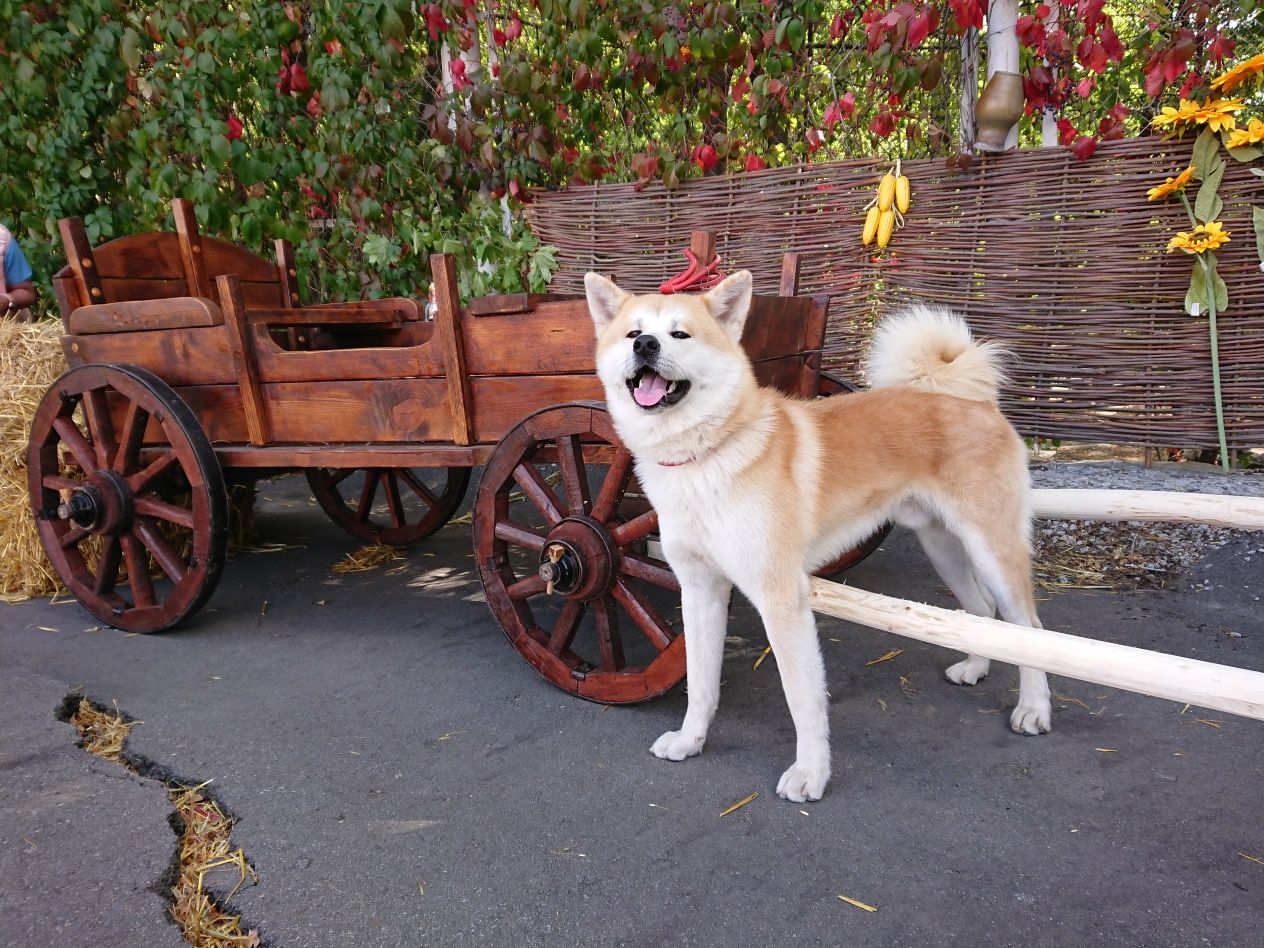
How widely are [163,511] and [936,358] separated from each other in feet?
10.8

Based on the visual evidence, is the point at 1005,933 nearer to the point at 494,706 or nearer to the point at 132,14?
the point at 494,706

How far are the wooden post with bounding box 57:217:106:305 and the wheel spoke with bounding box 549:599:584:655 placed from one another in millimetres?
2691

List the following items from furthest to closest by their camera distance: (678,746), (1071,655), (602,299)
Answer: (678,746), (602,299), (1071,655)

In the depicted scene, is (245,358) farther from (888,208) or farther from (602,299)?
(888,208)

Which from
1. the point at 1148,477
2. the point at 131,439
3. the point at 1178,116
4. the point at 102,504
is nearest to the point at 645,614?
the point at 131,439

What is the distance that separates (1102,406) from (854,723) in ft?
8.78

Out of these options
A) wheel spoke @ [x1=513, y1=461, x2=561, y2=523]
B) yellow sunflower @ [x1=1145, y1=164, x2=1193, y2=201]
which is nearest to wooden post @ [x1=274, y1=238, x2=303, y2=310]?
wheel spoke @ [x1=513, y1=461, x2=561, y2=523]

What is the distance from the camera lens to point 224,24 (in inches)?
210

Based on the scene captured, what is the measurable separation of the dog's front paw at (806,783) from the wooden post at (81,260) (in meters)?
3.64

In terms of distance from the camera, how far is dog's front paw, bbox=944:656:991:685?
9.66ft

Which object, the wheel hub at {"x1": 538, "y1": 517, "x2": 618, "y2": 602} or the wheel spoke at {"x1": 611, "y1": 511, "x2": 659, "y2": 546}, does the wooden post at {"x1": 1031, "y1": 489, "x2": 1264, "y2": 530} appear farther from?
the wheel hub at {"x1": 538, "y1": 517, "x2": 618, "y2": 602}

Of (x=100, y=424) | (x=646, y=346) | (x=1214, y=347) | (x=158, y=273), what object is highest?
(x=158, y=273)

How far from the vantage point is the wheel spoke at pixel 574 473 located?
269cm

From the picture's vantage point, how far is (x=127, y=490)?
346 centimetres
